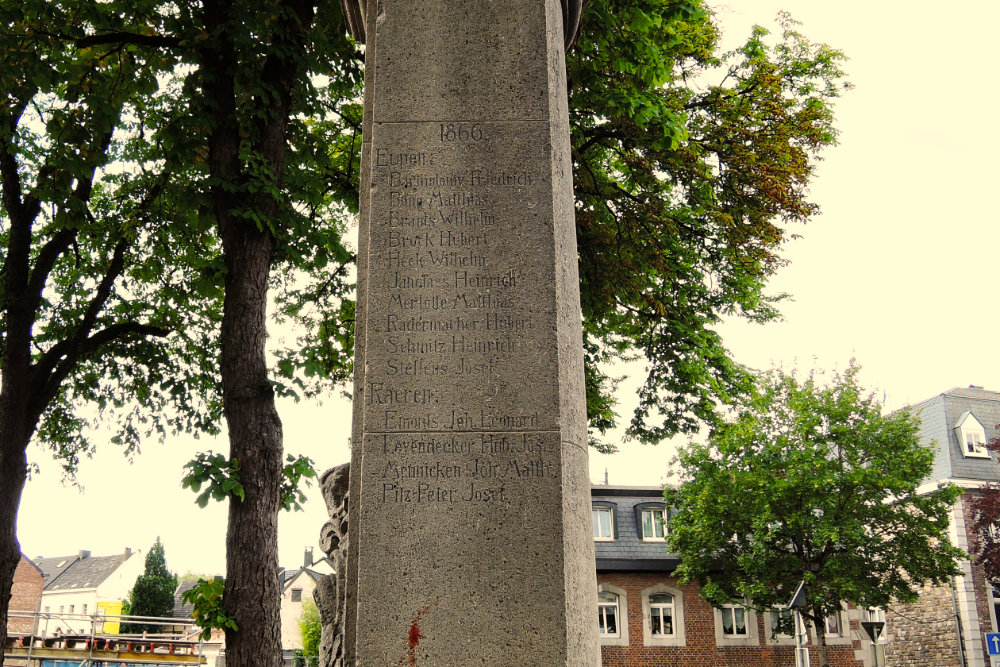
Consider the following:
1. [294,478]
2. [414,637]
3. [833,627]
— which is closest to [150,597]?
[833,627]

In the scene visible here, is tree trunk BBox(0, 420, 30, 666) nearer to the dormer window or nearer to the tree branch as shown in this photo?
the tree branch

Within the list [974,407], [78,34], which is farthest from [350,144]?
[974,407]

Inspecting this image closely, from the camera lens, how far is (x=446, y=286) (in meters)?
4.36

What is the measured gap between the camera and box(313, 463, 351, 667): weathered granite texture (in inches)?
188

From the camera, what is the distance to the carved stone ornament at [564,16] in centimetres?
553

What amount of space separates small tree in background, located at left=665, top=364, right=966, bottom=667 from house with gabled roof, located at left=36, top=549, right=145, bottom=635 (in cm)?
6689

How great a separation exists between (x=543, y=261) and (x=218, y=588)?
6238 mm

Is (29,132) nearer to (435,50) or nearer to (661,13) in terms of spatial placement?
(661,13)

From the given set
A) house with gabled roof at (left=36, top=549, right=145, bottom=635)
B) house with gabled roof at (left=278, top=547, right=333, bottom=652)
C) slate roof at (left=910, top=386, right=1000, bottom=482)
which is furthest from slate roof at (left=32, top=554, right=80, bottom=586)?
slate roof at (left=910, top=386, right=1000, bottom=482)

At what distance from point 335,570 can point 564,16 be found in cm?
379

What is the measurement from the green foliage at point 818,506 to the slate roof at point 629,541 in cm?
379

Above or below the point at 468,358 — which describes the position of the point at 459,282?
above

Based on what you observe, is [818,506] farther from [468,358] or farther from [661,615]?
[468,358]

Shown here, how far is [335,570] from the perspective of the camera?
5.00 m
